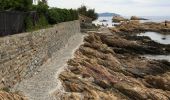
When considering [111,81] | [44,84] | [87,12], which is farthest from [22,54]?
[87,12]

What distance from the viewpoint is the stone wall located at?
62.7 ft

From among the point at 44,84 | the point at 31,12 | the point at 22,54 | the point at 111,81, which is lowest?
the point at 111,81

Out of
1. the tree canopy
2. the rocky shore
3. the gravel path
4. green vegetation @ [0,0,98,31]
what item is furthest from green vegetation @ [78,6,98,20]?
the gravel path

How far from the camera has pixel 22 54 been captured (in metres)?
22.2

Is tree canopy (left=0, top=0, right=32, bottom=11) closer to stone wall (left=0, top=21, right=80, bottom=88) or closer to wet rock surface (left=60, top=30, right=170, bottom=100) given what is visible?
stone wall (left=0, top=21, right=80, bottom=88)

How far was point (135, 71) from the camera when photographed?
3234 centimetres

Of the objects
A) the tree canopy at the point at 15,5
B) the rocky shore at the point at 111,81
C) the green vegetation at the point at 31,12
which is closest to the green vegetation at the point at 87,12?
the green vegetation at the point at 31,12

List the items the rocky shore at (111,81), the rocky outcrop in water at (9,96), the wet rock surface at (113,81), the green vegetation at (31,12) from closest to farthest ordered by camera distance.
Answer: the rocky outcrop in water at (9,96) < the rocky shore at (111,81) < the wet rock surface at (113,81) < the green vegetation at (31,12)

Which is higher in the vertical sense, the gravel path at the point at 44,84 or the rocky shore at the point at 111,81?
the gravel path at the point at 44,84

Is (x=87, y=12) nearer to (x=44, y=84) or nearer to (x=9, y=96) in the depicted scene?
(x=44, y=84)

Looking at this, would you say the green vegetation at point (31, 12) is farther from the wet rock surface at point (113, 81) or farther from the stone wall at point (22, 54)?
the wet rock surface at point (113, 81)

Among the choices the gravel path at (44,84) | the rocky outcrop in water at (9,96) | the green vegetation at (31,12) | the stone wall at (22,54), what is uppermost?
the green vegetation at (31,12)

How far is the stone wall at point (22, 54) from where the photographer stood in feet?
62.7

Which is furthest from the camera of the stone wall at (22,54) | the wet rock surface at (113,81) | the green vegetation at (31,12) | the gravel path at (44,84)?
the green vegetation at (31,12)
